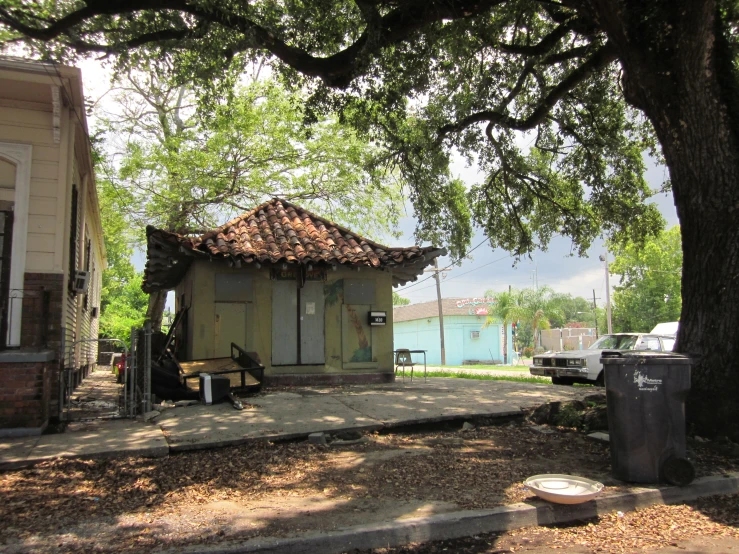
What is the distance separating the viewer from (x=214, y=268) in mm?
11141

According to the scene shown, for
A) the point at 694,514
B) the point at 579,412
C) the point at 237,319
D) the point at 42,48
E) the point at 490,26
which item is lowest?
the point at 694,514

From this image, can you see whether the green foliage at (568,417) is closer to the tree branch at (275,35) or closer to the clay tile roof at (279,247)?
the clay tile roof at (279,247)

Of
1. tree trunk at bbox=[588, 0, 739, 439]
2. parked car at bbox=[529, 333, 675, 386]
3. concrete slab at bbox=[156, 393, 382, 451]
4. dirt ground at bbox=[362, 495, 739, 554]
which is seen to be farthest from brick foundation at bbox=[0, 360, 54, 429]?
parked car at bbox=[529, 333, 675, 386]

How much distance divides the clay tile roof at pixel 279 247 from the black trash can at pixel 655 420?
22.4ft

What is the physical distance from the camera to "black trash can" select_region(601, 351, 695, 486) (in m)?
4.95

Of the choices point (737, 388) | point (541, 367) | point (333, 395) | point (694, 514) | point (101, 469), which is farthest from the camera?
point (541, 367)

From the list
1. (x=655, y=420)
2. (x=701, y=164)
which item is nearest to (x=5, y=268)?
(x=655, y=420)

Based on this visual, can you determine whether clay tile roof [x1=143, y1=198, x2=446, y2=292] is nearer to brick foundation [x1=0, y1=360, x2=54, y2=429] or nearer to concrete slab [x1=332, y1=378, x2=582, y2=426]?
concrete slab [x1=332, y1=378, x2=582, y2=426]

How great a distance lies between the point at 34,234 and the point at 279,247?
16.4 ft

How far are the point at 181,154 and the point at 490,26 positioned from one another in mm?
12001

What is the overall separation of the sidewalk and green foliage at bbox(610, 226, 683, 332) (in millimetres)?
41518

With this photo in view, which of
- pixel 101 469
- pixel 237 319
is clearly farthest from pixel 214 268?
pixel 101 469

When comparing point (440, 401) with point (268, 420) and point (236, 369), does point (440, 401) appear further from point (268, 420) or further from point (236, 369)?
point (236, 369)

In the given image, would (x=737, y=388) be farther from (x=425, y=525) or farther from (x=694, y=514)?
(x=425, y=525)
